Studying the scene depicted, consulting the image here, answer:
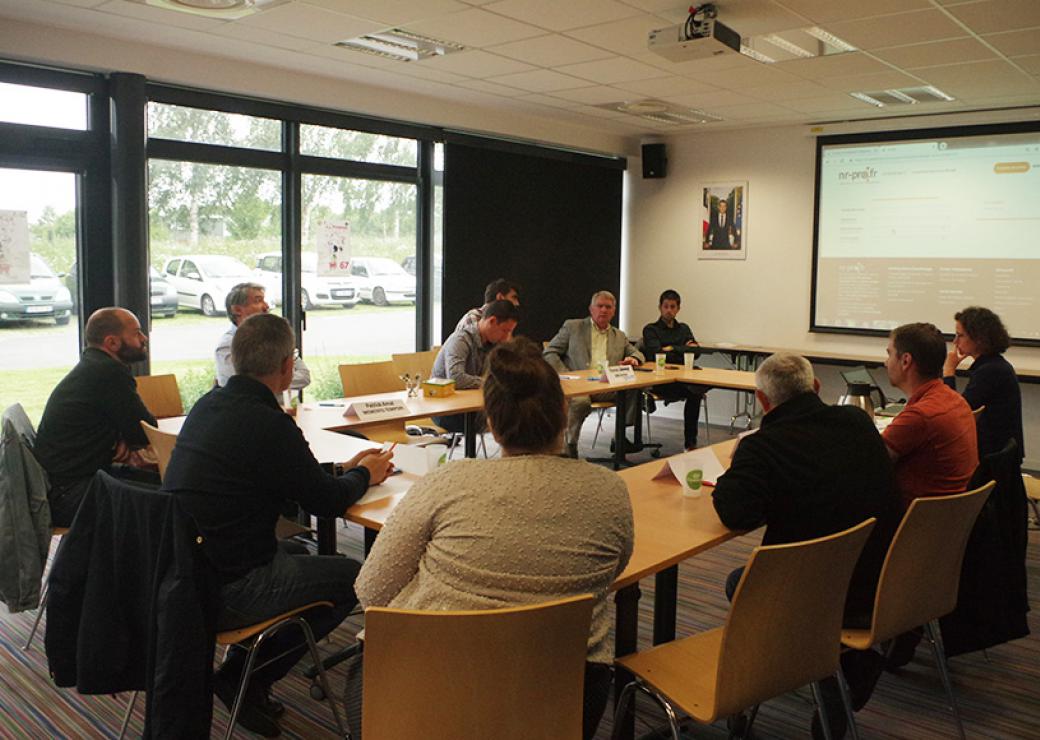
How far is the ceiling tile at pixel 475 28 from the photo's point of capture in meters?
4.70

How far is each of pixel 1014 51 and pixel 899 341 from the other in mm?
3080

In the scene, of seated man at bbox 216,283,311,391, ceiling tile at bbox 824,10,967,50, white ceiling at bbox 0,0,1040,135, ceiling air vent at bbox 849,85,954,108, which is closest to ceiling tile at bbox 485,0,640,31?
white ceiling at bbox 0,0,1040,135

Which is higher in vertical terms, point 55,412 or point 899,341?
point 899,341

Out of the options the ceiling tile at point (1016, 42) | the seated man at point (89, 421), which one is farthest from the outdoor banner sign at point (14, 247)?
the ceiling tile at point (1016, 42)

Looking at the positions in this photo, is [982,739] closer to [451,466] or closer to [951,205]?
[451,466]

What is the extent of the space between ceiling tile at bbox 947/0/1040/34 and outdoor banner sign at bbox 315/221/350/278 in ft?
14.6

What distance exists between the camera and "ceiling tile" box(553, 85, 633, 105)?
6.62 m

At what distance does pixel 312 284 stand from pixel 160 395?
2.37 metres

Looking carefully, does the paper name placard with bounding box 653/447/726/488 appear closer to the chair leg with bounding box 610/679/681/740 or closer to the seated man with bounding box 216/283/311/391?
the chair leg with bounding box 610/679/681/740

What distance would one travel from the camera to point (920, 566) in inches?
97.7

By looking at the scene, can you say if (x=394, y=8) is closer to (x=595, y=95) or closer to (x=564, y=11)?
(x=564, y=11)

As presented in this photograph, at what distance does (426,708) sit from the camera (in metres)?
1.67

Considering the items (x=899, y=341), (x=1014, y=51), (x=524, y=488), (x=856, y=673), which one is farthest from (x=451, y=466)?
(x=1014, y=51)

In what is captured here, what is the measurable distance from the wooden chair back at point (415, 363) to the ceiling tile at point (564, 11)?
7.29 ft
